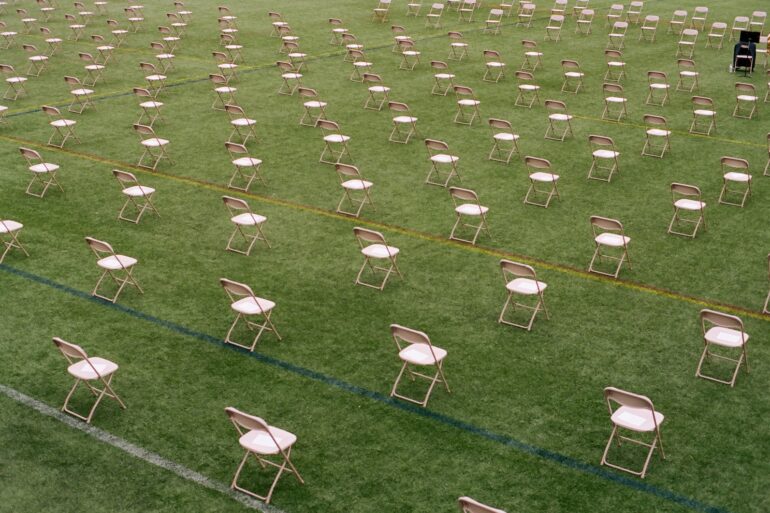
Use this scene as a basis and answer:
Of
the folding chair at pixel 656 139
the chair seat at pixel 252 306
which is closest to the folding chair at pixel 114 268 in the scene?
the chair seat at pixel 252 306

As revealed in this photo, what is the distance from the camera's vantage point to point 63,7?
35031 mm

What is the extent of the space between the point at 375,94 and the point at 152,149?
653cm

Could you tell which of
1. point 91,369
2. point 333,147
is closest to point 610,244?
point 91,369

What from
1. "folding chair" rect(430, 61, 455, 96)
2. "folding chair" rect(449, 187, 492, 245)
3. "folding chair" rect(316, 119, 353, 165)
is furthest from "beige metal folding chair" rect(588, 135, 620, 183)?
"folding chair" rect(430, 61, 455, 96)

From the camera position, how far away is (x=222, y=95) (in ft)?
71.9

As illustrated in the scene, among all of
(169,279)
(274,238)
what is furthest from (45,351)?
(274,238)

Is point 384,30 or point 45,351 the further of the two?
point 384,30

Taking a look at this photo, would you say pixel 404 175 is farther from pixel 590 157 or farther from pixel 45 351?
pixel 45 351

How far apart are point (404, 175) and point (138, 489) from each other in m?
9.42

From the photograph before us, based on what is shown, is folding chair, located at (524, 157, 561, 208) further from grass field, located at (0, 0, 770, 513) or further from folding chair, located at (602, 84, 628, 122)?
folding chair, located at (602, 84, 628, 122)

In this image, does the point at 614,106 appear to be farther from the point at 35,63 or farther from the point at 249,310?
the point at 35,63

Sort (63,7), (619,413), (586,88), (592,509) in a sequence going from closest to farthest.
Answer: (592,509), (619,413), (586,88), (63,7)

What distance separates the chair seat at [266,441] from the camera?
26.3 feet

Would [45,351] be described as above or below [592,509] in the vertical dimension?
below
